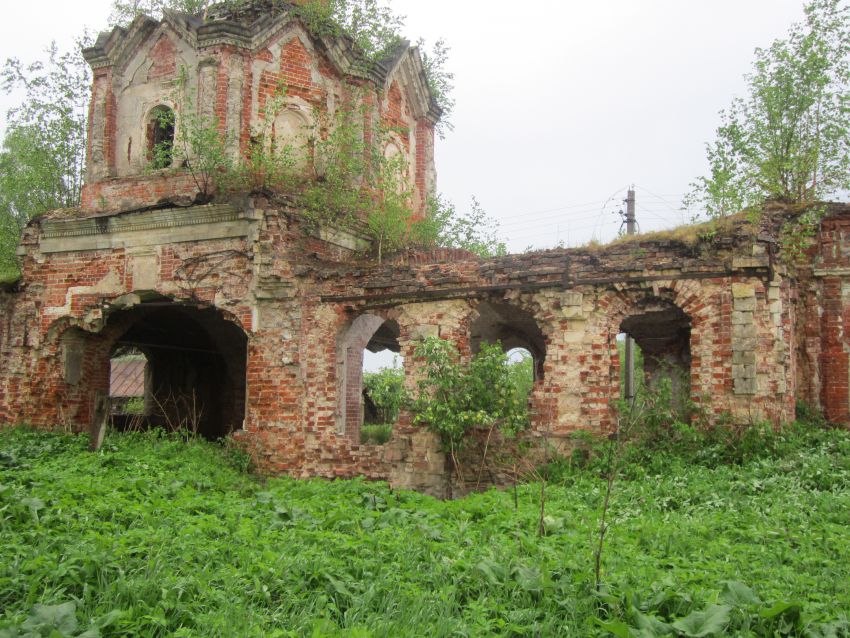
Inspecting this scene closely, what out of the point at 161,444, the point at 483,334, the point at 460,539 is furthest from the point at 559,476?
the point at 483,334

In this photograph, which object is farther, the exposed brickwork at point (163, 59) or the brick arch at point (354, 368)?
→ the exposed brickwork at point (163, 59)

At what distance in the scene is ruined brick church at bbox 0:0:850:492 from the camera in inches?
400

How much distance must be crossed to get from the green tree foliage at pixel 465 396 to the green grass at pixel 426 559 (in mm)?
1850

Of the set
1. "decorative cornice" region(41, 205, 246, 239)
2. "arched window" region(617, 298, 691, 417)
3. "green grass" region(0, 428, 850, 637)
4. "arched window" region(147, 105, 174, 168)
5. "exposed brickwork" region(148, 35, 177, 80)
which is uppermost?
"exposed brickwork" region(148, 35, 177, 80)

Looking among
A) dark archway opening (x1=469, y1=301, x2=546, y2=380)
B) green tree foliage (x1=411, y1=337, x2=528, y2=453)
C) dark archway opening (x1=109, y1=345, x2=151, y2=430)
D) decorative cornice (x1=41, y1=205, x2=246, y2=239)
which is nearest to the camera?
green tree foliage (x1=411, y1=337, x2=528, y2=453)

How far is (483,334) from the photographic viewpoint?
16.7 meters

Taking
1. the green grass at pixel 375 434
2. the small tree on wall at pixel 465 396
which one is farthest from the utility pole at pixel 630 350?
the small tree on wall at pixel 465 396

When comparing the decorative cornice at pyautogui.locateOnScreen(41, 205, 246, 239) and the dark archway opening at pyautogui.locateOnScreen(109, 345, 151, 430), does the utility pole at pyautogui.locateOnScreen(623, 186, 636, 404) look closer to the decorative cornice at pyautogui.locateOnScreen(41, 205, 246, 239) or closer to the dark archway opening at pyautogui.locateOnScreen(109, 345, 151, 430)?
the decorative cornice at pyautogui.locateOnScreen(41, 205, 246, 239)

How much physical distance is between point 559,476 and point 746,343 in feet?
9.58

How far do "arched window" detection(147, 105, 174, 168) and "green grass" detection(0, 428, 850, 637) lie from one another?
21.8ft

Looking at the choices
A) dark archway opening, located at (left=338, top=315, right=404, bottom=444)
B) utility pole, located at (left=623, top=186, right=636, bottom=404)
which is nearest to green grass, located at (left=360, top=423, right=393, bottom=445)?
dark archway opening, located at (left=338, top=315, right=404, bottom=444)

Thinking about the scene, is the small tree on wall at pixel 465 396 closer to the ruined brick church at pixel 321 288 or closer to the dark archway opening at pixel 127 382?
the ruined brick church at pixel 321 288

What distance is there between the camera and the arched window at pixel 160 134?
13.5 meters

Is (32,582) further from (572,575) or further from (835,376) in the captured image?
(835,376)
